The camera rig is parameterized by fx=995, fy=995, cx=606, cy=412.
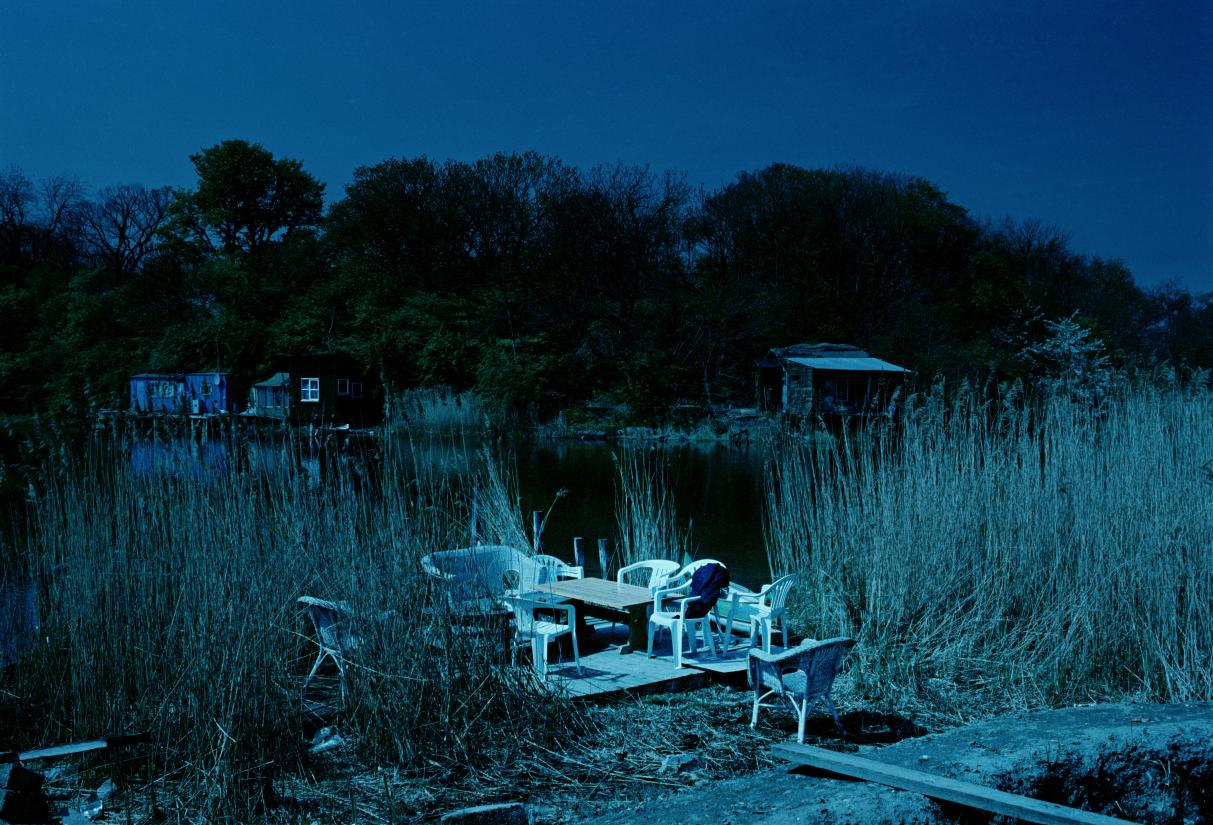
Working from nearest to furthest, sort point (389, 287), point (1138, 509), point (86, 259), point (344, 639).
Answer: point (344, 639), point (1138, 509), point (389, 287), point (86, 259)

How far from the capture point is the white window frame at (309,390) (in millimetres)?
32781

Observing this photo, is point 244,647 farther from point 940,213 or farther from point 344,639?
point 940,213

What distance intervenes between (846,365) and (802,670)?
2719 cm

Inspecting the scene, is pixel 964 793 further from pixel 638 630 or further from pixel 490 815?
pixel 638 630

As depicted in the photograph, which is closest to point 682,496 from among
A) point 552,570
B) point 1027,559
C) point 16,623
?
point 552,570

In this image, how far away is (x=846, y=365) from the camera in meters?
31.0

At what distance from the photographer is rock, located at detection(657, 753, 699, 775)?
4.54m

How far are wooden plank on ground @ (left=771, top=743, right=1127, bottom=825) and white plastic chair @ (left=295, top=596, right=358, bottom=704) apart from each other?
2.18 m

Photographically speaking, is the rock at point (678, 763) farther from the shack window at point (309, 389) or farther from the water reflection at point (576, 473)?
the shack window at point (309, 389)

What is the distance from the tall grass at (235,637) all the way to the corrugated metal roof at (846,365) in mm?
26816

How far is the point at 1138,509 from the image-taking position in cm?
581

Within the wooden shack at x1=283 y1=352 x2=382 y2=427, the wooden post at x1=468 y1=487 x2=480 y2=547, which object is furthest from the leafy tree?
the wooden post at x1=468 y1=487 x2=480 y2=547

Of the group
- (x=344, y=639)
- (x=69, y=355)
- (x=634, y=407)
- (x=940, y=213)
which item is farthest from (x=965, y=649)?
(x=940, y=213)

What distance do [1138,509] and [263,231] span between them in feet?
131
